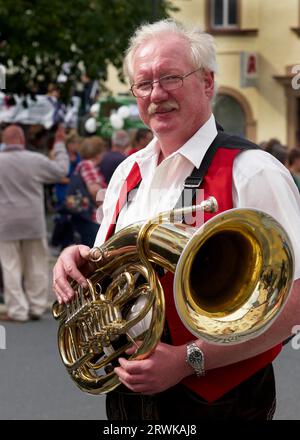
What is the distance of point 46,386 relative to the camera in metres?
6.21

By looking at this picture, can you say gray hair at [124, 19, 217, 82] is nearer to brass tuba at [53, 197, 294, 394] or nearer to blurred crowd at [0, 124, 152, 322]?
brass tuba at [53, 197, 294, 394]

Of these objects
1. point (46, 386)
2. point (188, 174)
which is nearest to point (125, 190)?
point (188, 174)

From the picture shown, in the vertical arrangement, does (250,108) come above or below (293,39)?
below

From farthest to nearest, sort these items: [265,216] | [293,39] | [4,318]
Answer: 1. [293,39]
2. [4,318]
3. [265,216]

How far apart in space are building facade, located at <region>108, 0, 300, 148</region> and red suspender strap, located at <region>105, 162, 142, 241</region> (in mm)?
23419

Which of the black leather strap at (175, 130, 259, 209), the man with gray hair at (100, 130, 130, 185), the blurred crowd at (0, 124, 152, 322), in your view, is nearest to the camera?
the black leather strap at (175, 130, 259, 209)

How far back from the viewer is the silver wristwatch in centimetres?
235

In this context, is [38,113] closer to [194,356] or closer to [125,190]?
[125,190]

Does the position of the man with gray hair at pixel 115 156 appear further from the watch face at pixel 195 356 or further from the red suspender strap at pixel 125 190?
the watch face at pixel 195 356

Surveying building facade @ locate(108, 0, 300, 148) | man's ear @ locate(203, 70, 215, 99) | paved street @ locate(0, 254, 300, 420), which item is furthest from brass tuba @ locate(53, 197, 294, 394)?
building facade @ locate(108, 0, 300, 148)
